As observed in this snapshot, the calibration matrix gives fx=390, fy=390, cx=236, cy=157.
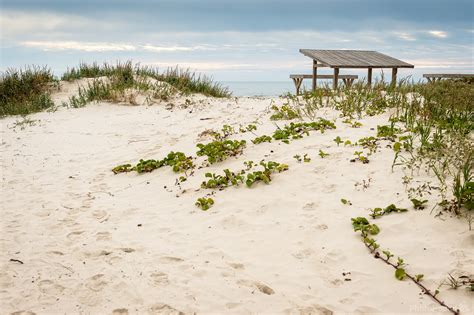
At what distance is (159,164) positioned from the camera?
22.2 feet

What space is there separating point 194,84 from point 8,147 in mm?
8356

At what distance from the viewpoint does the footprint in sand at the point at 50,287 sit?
3303 mm

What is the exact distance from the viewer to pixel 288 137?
23.2ft

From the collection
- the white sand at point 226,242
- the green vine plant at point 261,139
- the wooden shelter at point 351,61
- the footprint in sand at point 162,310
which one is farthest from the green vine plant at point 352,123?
the wooden shelter at point 351,61

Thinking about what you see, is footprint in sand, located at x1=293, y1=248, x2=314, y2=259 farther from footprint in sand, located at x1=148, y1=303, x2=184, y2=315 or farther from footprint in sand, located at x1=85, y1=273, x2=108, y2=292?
footprint in sand, located at x1=85, y1=273, x2=108, y2=292

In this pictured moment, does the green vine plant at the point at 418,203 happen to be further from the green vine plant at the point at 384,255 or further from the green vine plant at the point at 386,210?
the green vine plant at the point at 384,255

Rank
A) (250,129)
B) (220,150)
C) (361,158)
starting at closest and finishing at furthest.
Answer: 1. (361,158)
2. (220,150)
3. (250,129)

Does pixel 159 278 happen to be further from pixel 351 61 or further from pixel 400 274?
pixel 351 61

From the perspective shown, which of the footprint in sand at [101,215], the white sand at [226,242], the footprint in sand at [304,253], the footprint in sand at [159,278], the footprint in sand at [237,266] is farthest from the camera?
the footprint in sand at [101,215]

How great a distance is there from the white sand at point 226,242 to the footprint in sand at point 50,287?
0.01 m

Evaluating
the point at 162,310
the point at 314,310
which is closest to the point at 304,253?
the point at 314,310

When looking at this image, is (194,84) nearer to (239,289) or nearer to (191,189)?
(191,189)

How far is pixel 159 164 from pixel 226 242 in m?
3.01

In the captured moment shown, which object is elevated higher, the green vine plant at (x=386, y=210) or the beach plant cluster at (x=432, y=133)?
the beach plant cluster at (x=432, y=133)
